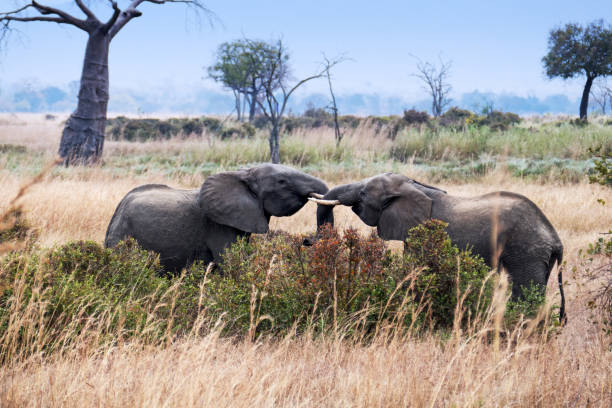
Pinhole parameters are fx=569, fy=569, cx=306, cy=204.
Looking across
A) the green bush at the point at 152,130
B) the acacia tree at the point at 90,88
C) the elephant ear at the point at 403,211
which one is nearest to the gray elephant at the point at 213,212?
the elephant ear at the point at 403,211

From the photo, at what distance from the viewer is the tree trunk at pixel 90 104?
54.9 feet

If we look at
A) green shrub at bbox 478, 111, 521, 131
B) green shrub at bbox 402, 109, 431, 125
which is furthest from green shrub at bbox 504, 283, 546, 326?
green shrub at bbox 478, 111, 521, 131

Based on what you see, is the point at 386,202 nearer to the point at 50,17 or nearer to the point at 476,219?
the point at 476,219

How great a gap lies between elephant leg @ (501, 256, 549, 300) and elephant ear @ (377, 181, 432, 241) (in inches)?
33.1

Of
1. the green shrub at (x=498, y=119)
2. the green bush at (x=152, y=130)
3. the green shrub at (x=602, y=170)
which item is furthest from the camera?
the green shrub at (x=498, y=119)

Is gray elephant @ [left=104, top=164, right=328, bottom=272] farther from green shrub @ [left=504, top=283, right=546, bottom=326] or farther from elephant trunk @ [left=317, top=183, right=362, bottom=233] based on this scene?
green shrub @ [left=504, top=283, right=546, bottom=326]

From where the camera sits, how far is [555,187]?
40.0ft

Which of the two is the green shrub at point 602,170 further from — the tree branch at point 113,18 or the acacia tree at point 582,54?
the acacia tree at point 582,54

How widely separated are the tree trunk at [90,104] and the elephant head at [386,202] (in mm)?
12843

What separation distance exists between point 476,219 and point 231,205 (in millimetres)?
2315

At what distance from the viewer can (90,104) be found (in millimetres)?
16781

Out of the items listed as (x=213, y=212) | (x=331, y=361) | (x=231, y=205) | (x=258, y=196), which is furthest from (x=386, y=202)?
(x=331, y=361)

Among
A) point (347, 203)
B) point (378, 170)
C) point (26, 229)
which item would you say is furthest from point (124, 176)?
point (347, 203)

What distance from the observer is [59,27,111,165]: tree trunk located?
16.7 meters
